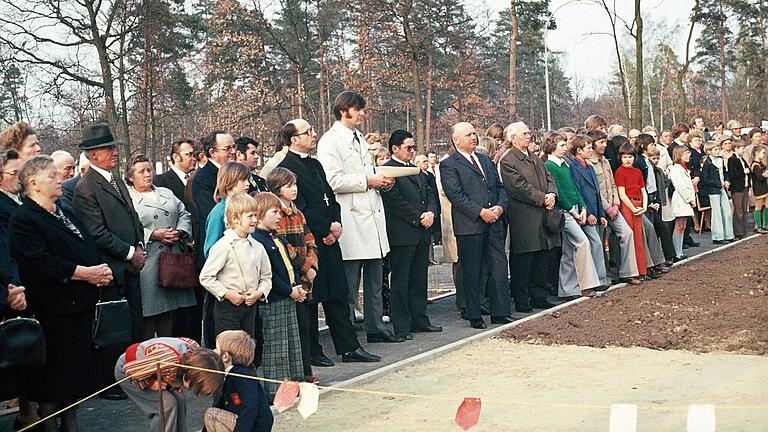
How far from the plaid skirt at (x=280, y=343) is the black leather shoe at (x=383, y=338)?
2612 millimetres

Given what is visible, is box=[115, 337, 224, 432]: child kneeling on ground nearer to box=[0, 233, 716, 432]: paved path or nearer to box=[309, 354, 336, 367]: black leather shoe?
box=[0, 233, 716, 432]: paved path

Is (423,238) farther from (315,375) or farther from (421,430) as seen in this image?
(421,430)

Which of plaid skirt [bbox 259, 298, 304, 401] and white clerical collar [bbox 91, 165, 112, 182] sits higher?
white clerical collar [bbox 91, 165, 112, 182]

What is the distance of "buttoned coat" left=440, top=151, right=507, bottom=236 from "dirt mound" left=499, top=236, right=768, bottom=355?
1.31m

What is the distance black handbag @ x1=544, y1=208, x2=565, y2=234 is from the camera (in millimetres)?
12164

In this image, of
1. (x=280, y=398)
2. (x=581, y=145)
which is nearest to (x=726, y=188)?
(x=581, y=145)

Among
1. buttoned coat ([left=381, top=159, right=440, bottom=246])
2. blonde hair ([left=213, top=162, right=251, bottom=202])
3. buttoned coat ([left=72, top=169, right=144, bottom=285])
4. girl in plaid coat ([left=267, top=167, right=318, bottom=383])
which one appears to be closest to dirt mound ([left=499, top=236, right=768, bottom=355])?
buttoned coat ([left=381, top=159, right=440, bottom=246])

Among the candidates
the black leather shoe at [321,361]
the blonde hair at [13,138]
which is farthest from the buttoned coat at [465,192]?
the blonde hair at [13,138]

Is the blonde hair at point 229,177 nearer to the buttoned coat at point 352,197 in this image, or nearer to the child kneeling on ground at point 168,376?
the buttoned coat at point 352,197

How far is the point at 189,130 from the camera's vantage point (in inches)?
1645

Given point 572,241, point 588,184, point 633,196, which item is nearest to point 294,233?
point 572,241

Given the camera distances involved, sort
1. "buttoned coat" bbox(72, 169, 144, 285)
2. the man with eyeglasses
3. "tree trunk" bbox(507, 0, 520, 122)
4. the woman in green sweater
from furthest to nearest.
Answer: "tree trunk" bbox(507, 0, 520, 122)
the woman in green sweater
the man with eyeglasses
"buttoned coat" bbox(72, 169, 144, 285)

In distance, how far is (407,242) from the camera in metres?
10.7

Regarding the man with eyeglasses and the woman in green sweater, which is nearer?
the man with eyeglasses
